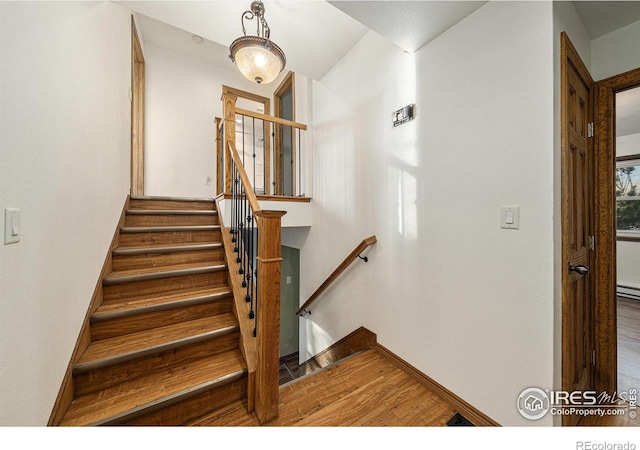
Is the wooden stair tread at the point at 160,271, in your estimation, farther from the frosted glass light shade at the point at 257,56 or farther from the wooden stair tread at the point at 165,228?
the frosted glass light shade at the point at 257,56

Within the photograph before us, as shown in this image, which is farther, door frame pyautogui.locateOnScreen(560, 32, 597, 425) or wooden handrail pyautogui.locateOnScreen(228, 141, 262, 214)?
wooden handrail pyautogui.locateOnScreen(228, 141, 262, 214)

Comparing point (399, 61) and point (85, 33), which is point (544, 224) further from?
point (85, 33)

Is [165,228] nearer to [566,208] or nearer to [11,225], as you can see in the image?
[11,225]

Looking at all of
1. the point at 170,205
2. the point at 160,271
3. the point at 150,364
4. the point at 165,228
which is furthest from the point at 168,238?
the point at 150,364

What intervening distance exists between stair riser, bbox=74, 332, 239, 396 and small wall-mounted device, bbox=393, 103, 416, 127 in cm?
197

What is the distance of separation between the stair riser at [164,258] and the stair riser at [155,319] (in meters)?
0.48

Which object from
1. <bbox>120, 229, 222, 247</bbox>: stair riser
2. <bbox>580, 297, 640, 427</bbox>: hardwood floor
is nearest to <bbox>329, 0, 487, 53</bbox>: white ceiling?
<bbox>120, 229, 222, 247</bbox>: stair riser

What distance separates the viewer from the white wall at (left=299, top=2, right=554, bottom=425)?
1.24 m

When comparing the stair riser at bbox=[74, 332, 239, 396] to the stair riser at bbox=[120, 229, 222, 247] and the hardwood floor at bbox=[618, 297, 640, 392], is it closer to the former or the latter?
the stair riser at bbox=[120, 229, 222, 247]

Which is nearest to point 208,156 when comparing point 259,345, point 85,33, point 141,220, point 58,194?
point 141,220

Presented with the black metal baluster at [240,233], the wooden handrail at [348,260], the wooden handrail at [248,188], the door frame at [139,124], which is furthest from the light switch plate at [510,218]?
the door frame at [139,124]

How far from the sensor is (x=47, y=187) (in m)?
1.07

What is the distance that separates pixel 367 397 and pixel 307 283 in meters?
1.84

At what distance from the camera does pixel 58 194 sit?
117 cm
